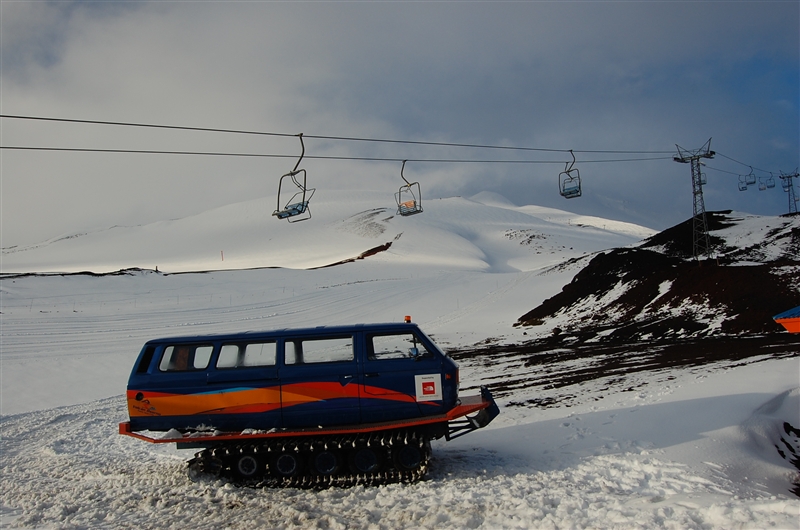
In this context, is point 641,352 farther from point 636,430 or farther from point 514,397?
point 636,430

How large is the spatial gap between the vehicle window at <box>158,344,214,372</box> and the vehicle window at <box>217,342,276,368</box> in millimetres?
270

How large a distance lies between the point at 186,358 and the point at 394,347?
380 centimetres

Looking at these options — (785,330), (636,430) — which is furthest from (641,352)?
(636,430)

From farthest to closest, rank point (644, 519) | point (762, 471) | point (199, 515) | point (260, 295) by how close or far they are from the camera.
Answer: point (260, 295), point (762, 471), point (199, 515), point (644, 519)

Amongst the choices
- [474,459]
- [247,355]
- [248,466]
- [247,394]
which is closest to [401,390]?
[474,459]

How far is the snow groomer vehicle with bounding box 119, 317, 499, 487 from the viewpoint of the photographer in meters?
9.77

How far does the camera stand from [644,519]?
23.6 feet

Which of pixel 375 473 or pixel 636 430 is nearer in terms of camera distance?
pixel 375 473

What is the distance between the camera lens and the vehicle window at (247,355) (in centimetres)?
1023

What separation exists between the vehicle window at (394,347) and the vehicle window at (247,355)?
180cm

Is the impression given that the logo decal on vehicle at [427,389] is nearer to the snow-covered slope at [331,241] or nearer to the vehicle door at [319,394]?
the vehicle door at [319,394]

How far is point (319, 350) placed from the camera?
402 inches

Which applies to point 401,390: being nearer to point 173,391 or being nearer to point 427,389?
point 427,389

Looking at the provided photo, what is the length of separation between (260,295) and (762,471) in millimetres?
49067
